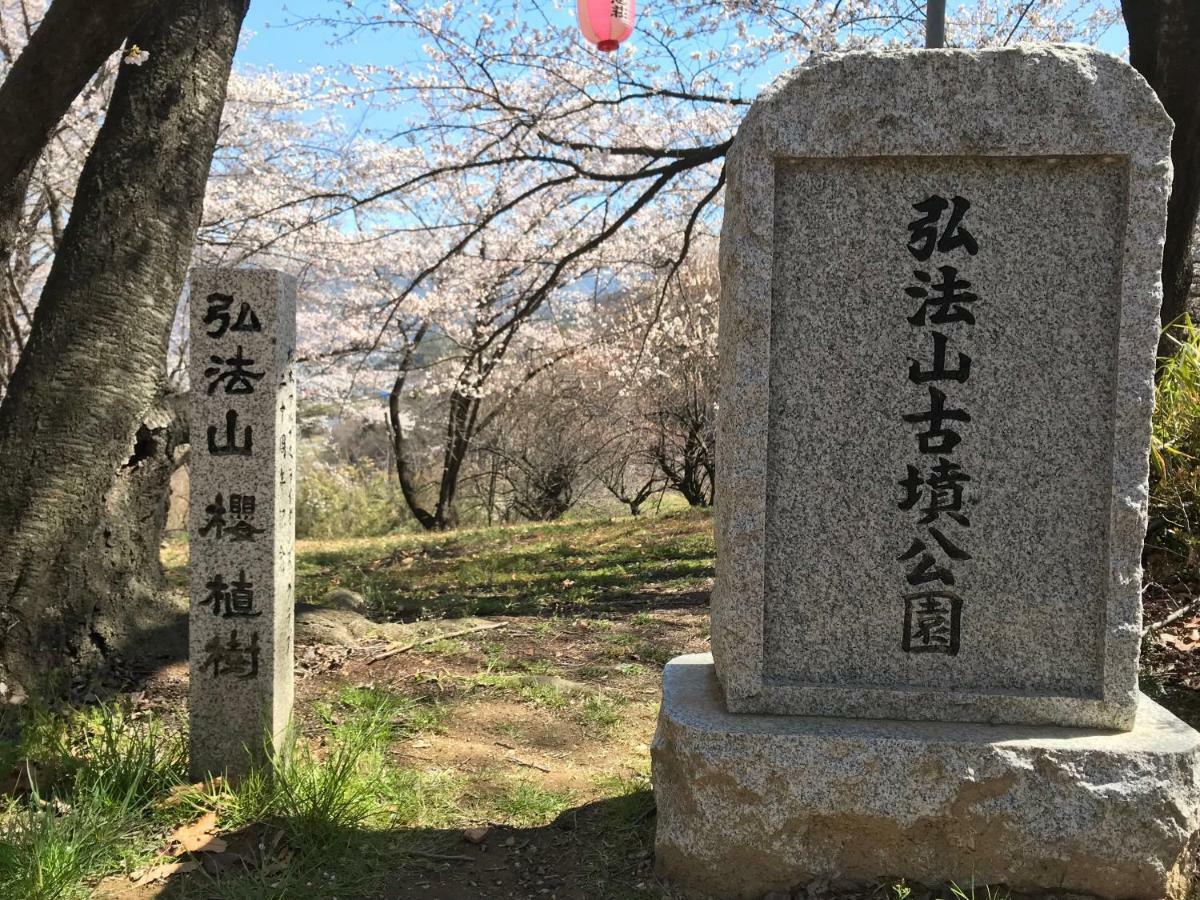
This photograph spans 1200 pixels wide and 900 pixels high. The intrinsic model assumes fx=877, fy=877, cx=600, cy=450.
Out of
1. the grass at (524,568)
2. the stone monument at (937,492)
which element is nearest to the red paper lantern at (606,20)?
the stone monument at (937,492)

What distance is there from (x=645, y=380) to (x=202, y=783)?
11744mm

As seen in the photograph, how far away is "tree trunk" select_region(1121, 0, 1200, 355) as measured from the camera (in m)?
4.79

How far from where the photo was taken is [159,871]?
2.78 m

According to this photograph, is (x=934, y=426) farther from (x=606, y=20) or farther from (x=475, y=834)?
(x=606, y=20)

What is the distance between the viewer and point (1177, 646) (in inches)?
177

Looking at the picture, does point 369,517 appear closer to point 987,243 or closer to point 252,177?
point 252,177

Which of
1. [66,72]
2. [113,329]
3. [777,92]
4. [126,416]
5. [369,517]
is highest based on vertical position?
[66,72]

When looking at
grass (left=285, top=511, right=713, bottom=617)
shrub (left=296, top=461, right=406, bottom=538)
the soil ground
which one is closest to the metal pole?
the soil ground

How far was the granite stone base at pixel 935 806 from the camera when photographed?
255 centimetres

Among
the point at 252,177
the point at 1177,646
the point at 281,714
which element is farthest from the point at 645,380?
the point at 281,714

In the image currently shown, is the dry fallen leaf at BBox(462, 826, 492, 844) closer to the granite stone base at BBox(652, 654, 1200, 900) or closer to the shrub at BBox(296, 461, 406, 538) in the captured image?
the granite stone base at BBox(652, 654, 1200, 900)

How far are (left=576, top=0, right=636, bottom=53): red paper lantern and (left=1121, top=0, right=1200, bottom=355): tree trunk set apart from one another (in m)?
2.88

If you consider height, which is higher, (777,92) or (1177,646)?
(777,92)

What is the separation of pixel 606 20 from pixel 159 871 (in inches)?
187
